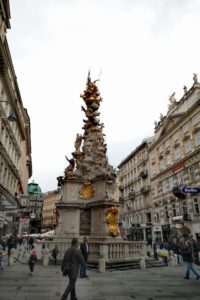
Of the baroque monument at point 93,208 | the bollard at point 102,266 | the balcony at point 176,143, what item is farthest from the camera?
the balcony at point 176,143

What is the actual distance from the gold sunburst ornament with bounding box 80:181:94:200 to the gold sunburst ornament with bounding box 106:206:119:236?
2348mm

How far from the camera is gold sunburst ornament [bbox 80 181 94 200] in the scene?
17422 mm

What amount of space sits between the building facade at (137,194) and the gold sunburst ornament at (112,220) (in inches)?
1164

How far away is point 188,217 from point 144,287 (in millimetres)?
25870

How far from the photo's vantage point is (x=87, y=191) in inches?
695

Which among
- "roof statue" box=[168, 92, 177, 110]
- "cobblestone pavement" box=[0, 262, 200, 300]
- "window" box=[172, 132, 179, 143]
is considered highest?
"roof statue" box=[168, 92, 177, 110]

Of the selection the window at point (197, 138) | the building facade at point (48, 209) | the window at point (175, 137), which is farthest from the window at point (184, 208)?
the building facade at point (48, 209)

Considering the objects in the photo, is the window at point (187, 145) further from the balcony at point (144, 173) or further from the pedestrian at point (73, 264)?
the pedestrian at point (73, 264)

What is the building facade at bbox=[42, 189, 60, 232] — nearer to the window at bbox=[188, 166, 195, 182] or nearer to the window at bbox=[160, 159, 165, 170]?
the window at bbox=[160, 159, 165, 170]

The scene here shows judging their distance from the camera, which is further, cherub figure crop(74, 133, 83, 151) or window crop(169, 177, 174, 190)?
window crop(169, 177, 174, 190)

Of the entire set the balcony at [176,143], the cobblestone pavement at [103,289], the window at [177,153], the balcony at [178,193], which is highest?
the balcony at [176,143]

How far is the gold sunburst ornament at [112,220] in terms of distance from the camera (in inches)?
607

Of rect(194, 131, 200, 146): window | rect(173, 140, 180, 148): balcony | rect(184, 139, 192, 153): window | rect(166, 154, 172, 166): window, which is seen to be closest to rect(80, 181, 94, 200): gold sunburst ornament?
rect(194, 131, 200, 146): window

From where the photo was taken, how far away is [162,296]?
7.36m
